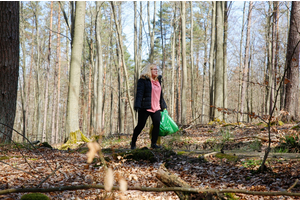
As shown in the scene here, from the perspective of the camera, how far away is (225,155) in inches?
172

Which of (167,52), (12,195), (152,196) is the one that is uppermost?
(167,52)

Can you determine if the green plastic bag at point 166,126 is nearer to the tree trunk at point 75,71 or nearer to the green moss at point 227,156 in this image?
the green moss at point 227,156

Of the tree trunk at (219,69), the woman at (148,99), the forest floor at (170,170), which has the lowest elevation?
the forest floor at (170,170)

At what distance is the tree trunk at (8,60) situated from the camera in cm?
563

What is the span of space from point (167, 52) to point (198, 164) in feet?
82.7

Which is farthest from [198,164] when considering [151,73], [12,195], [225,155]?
[12,195]

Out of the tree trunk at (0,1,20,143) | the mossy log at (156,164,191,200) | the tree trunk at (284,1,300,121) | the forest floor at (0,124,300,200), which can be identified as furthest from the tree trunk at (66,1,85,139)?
the tree trunk at (284,1,300,121)

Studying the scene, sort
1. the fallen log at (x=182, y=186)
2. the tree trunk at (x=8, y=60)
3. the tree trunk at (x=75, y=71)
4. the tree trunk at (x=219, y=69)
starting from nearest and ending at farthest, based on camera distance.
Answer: the fallen log at (x=182, y=186) < the tree trunk at (x=8, y=60) < the tree trunk at (x=75, y=71) < the tree trunk at (x=219, y=69)

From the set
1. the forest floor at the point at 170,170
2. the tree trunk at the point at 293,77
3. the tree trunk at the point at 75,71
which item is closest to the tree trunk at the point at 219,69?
the tree trunk at the point at 293,77

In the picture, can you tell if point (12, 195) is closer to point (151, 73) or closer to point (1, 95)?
point (151, 73)

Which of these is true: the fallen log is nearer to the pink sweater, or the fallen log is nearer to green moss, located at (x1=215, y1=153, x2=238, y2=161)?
green moss, located at (x1=215, y1=153, x2=238, y2=161)

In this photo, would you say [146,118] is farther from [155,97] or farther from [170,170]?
[170,170]

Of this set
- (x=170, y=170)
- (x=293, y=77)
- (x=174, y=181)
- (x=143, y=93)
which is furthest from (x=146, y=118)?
(x=293, y=77)

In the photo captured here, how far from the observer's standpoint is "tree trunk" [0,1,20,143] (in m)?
5.63
